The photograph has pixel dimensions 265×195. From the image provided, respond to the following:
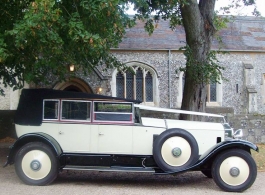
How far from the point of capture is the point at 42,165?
8.13 m

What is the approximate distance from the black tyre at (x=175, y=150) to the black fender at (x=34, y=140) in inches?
76.8

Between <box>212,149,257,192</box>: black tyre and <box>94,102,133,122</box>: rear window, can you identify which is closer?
<box>212,149,257,192</box>: black tyre

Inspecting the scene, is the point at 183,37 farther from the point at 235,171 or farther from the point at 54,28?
the point at 235,171

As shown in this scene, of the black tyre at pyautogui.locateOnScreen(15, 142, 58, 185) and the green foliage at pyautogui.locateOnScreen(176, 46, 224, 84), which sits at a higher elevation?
the green foliage at pyautogui.locateOnScreen(176, 46, 224, 84)

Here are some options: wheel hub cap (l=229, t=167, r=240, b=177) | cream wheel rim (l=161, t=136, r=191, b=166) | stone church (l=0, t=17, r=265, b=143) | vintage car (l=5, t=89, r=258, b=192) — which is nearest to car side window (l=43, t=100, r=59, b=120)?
vintage car (l=5, t=89, r=258, b=192)

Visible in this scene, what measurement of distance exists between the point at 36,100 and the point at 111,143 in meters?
1.84

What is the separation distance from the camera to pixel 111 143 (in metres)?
8.23

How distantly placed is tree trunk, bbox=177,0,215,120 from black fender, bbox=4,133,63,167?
511cm

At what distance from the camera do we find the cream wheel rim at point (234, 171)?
26.0ft

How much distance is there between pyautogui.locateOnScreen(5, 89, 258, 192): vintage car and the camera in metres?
7.92

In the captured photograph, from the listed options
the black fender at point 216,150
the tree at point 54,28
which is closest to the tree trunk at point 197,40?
the tree at point 54,28

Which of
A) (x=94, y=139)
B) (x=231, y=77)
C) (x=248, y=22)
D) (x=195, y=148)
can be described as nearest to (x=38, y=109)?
(x=94, y=139)

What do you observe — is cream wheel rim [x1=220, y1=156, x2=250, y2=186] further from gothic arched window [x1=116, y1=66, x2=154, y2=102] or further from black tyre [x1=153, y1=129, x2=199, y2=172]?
gothic arched window [x1=116, y1=66, x2=154, y2=102]

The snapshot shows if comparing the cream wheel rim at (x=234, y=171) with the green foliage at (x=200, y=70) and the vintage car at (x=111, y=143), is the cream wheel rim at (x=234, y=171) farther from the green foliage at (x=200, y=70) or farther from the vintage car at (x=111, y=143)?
the green foliage at (x=200, y=70)
